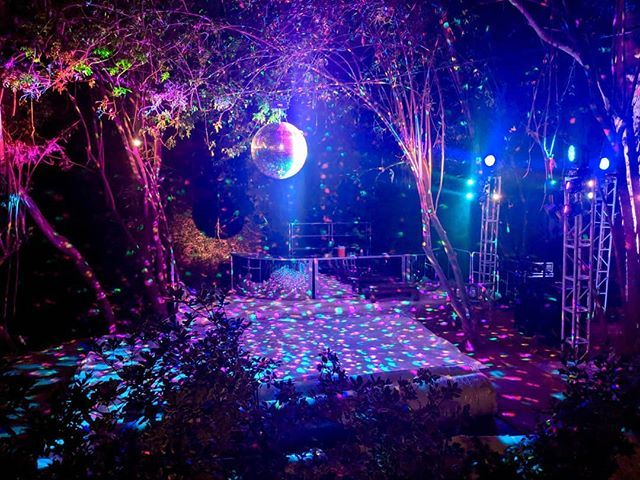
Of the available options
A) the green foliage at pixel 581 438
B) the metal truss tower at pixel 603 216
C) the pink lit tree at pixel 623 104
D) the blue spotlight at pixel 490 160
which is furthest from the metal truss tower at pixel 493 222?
the green foliage at pixel 581 438

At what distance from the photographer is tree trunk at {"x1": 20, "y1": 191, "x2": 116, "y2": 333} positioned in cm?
633

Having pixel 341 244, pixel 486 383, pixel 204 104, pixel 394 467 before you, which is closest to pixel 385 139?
pixel 341 244

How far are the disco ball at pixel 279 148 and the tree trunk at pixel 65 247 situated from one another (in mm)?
3052

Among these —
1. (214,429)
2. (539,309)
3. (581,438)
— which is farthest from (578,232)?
(214,429)

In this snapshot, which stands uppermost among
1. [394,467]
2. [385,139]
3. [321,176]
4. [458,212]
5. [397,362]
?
[385,139]

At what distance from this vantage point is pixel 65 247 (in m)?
6.63

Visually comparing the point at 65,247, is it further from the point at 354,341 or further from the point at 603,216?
the point at 603,216

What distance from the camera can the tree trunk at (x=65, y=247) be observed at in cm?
633

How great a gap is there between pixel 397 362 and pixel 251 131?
18.2ft

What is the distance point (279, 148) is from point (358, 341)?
2.81 meters

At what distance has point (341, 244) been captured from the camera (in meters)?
12.6

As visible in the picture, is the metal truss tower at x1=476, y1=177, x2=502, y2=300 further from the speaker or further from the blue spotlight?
A: the speaker

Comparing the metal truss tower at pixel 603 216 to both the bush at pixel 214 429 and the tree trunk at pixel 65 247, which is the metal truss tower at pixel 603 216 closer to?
the bush at pixel 214 429

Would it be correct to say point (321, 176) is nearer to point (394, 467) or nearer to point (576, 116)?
point (576, 116)
